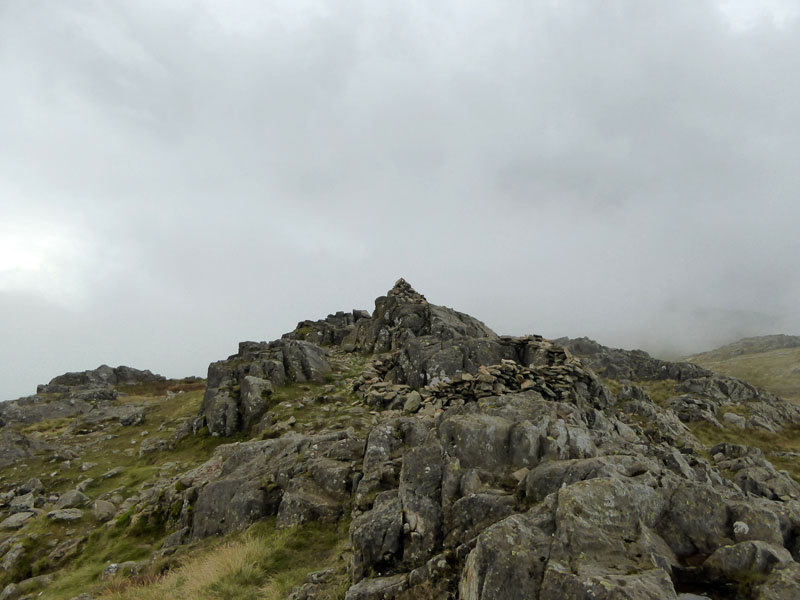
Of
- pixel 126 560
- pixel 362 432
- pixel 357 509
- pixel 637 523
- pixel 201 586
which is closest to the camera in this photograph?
pixel 637 523

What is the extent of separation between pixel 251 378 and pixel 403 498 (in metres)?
22.9

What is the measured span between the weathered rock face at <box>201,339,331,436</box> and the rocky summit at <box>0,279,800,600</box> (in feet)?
0.63

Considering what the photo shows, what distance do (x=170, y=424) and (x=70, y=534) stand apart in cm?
1829

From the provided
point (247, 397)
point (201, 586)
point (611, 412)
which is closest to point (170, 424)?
point (247, 397)

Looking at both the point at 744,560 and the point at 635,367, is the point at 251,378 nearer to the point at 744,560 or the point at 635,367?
the point at 744,560

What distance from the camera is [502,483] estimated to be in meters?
11.1

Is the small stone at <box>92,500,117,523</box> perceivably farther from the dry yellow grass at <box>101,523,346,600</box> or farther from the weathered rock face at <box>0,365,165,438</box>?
the weathered rock face at <box>0,365,165,438</box>

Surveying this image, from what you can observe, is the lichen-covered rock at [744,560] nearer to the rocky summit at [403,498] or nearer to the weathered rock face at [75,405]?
the rocky summit at [403,498]

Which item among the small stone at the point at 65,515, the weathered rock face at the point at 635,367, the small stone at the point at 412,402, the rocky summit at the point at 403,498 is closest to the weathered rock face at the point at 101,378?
the rocky summit at the point at 403,498

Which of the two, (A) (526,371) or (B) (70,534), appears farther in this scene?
(A) (526,371)

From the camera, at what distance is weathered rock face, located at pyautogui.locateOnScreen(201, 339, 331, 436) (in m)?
27.8

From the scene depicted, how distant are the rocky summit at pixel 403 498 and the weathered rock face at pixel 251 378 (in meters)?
0.19

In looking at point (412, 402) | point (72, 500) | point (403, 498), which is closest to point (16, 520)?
point (72, 500)

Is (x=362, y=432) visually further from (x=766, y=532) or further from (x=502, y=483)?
(x=766, y=532)
